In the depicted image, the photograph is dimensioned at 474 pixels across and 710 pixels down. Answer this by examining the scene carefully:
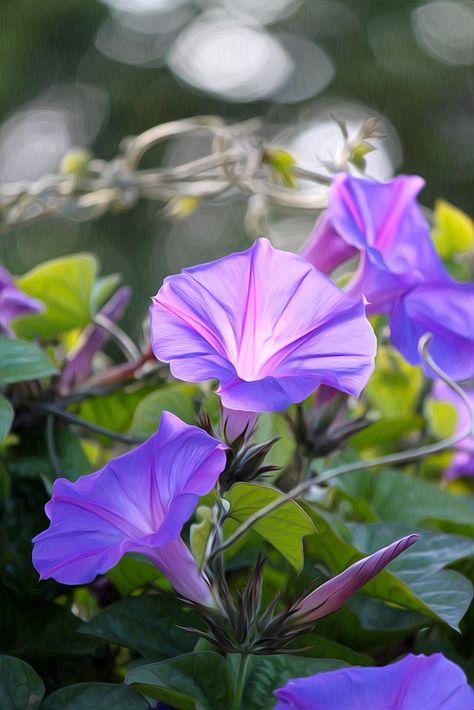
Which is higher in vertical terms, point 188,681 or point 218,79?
point 188,681

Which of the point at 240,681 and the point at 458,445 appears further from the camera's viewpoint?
the point at 458,445

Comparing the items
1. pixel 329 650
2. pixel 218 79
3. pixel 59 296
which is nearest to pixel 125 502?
pixel 329 650

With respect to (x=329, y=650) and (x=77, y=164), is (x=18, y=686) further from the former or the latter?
(x=77, y=164)

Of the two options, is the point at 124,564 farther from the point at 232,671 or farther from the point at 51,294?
the point at 51,294

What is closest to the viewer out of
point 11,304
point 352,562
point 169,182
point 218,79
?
point 352,562

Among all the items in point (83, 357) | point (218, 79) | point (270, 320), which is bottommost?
point (218, 79)

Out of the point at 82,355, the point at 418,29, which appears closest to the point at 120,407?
the point at 82,355
